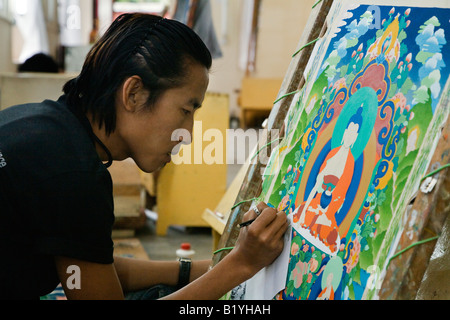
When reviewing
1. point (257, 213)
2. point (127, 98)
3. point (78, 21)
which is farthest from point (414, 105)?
point (78, 21)

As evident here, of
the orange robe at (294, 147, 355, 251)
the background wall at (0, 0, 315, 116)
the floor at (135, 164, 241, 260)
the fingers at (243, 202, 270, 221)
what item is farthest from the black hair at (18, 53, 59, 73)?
the background wall at (0, 0, 315, 116)

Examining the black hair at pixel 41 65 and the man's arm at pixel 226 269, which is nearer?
the man's arm at pixel 226 269

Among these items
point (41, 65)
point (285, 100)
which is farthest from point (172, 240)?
point (285, 100)

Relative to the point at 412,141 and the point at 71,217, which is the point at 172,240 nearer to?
the point at 71,217

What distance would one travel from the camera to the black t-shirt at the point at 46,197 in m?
1.03

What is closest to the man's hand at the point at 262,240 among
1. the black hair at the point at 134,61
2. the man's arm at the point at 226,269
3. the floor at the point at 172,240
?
the man's arm at the point at 226,269

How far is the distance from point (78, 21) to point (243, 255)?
8.89 metres

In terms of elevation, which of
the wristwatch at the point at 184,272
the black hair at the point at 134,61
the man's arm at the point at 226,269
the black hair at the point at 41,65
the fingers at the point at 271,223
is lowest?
the wristwatch at the point at 184,272

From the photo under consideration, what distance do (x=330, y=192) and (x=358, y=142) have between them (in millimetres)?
107

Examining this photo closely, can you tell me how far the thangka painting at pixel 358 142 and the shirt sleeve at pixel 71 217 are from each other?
0.37m

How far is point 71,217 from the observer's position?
3.38ft

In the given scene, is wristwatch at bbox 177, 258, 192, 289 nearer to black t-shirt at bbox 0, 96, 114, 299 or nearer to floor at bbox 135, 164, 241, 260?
black t-shirt at bbox 0, 96, 114, 299

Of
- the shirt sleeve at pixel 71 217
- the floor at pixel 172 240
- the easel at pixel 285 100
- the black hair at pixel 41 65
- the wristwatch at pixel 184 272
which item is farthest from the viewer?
the black hair at pixel 41 65

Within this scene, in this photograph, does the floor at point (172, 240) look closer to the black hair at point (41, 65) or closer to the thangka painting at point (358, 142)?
the black hair at point (41, 65)
